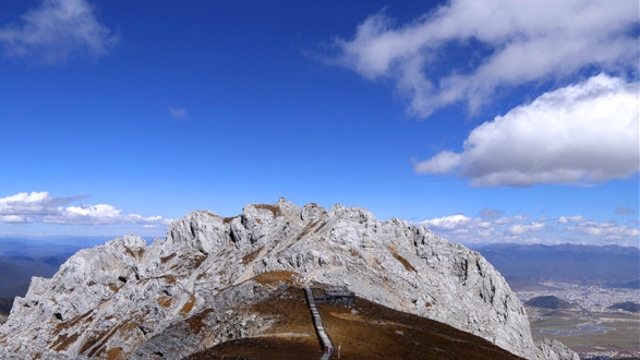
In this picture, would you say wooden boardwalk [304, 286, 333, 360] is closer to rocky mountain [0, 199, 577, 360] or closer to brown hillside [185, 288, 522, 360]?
brown hillside [185, 288, 522, 360]

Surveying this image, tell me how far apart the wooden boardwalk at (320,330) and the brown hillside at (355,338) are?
0.96 m

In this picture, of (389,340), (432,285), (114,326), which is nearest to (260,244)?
(114,326)

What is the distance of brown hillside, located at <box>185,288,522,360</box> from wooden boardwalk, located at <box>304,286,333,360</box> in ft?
3.15

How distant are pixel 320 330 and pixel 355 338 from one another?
6244mm

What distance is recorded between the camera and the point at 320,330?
6962 cm

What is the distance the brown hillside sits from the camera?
58.8 metres

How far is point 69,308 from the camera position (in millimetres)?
197375

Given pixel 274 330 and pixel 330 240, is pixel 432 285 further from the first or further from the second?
pixel 274 330

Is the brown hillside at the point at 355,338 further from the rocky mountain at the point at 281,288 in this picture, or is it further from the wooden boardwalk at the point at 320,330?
the rocky mountain at the point at 281,288

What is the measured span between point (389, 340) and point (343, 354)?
1098 centimetres

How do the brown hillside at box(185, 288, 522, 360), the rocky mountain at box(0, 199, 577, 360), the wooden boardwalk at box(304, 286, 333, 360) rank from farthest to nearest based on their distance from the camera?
the rocky mountain at box(0, 199, 577, 360)
the brown hillside at box(185, 288, 522, 360)
the wooden boardwalk at box(304, 286, 333, 360)

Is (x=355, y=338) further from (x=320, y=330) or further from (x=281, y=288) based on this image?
(x=281, y=288)

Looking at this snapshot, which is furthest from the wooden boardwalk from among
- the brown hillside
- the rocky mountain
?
the rocky mountain

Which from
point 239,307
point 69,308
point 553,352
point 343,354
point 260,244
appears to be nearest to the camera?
point 343,354
